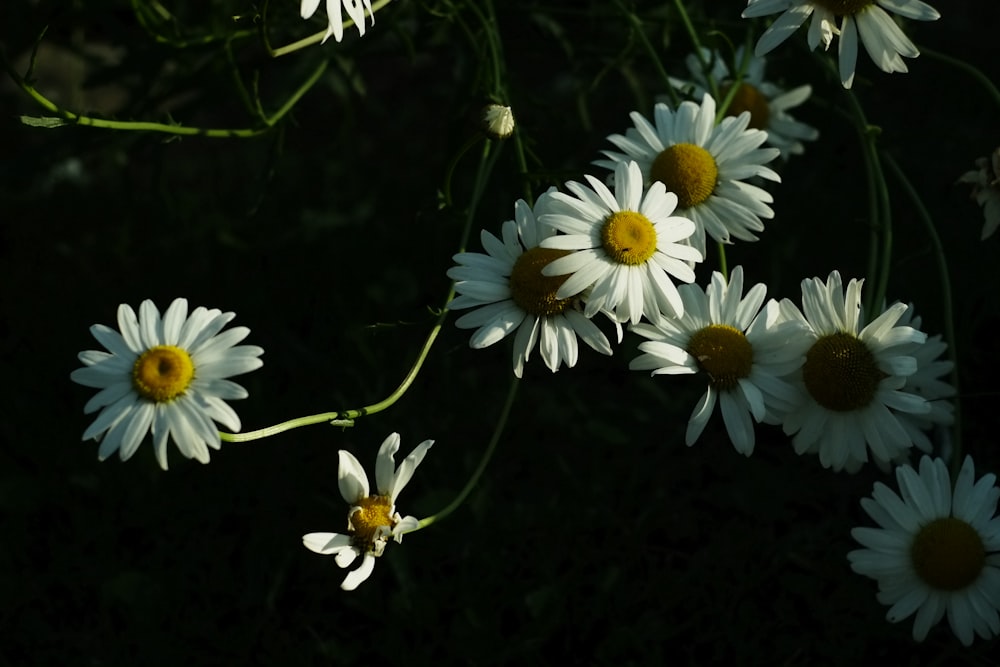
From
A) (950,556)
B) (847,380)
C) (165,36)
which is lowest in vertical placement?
(950,556)

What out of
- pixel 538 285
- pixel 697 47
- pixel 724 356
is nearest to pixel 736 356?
pixel 724 356

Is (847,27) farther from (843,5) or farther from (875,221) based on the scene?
(875,221)

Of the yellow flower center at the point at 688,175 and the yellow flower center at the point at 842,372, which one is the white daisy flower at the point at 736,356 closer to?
the yellow flower center at the point at 842,372

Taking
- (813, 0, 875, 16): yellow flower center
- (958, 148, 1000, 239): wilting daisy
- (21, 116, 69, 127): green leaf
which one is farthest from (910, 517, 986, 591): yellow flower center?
(21, 116, 69, 127): green leaf

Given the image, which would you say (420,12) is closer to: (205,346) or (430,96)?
(430,96)

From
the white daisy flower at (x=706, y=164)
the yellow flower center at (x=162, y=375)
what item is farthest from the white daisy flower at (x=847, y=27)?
the yellow flower center at (x=162, y=375)
